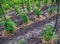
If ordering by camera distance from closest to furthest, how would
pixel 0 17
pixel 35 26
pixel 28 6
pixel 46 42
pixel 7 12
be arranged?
pixel 46 42 → pixel 35 26 → pixel 0 17 → pixel 28 6 → pixel 7 12

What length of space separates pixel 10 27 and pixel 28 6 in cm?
279

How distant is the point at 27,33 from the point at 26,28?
503 millimetres

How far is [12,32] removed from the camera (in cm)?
712

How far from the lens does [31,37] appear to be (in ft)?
21.6

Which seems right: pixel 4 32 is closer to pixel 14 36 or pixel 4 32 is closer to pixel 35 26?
pixel 14 36

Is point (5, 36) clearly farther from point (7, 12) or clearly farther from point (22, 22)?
point (7, 12)

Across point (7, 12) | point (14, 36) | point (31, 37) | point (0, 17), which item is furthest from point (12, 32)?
point (7, 12)

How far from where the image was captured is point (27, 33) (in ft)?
22.9

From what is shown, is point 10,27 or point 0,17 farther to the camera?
point 0,17

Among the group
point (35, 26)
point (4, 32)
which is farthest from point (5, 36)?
point (35, 26)

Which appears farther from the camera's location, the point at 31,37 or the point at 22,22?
the point at 22,22

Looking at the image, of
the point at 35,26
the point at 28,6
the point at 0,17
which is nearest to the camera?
the point at 35,26

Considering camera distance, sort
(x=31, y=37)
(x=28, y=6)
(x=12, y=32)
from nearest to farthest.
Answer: (x=31, y=37), (x=12, y=32), (x=28, y=6)

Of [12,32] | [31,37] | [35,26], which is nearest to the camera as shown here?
[31,37]
